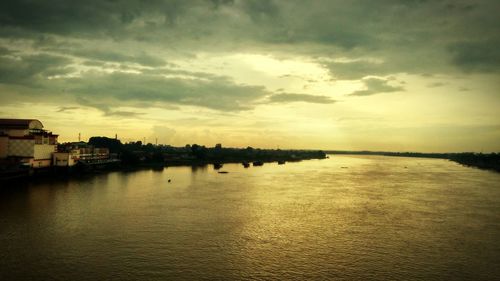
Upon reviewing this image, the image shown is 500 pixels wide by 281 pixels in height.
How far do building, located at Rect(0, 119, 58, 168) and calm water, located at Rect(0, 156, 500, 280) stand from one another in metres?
20.0

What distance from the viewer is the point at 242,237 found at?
98.9ft

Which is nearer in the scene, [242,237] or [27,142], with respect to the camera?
[242,237]

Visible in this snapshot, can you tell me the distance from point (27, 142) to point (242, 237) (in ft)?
193

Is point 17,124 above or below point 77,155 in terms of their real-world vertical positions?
above

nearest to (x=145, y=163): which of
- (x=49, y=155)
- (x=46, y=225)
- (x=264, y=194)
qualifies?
(x=49, y=155)

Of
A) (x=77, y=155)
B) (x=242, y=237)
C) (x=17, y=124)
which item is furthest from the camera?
(x=77, y=155)

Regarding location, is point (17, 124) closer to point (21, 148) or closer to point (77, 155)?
point (21, 148)

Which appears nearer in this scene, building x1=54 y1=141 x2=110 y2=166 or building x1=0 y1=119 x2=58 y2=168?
building x1=0 y1=119 x2=58 y2=168

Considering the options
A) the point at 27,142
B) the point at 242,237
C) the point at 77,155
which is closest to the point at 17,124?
the point at 27,142

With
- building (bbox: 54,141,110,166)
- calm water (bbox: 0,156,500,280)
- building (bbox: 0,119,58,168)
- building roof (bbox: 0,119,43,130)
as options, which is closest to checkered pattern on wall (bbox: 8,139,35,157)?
Answer: building (bbox: 0,119,58,168)

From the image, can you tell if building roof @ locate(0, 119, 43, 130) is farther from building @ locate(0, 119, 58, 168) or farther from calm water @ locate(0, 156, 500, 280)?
calm water @ locate(0, 156, 500, 280)

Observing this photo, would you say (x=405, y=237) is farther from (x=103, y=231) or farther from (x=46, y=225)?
(x=46, y=225)

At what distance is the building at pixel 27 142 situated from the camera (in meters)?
69.1

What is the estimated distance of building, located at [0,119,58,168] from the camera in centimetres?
6912
